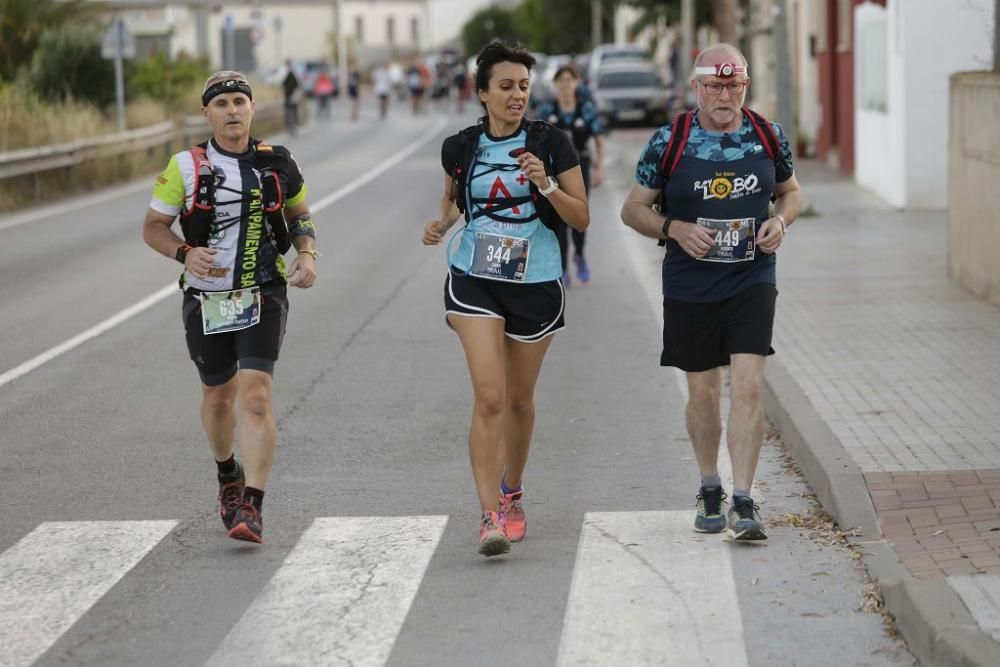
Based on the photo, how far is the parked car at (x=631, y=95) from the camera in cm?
5241

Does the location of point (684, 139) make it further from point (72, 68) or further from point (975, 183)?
point (72, 68)

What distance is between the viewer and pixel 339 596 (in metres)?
6.50

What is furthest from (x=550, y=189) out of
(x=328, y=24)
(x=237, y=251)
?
(x=328, y=24)

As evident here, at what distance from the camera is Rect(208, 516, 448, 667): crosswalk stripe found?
584cm

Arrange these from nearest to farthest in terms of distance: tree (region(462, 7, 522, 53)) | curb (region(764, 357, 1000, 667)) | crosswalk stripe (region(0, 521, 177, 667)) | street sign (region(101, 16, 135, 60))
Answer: curb (region(764, 357, 1000, 667)) → crosswalk stripe (region(0, 521, 177, 667)) → street sign (region(101, 16, 135, 60)) → tree (region(462, 7, 522, 53))


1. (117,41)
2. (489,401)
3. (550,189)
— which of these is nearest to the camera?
(550,189)

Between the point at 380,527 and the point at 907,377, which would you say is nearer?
the point at 380,527

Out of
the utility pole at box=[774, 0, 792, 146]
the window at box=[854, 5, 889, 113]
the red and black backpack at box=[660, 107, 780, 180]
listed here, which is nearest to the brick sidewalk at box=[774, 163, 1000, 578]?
the red and black backpack at box=[660, 107, 780, 180]

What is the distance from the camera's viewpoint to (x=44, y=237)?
21.7m

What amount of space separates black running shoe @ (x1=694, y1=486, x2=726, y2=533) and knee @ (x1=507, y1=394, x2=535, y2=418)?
73 centimetres

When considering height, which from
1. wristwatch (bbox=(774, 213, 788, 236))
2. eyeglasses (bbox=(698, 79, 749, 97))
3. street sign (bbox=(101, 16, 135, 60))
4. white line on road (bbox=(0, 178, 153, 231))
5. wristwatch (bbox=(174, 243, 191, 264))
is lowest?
white line on road (bbox=(0, 178, 153, 231))

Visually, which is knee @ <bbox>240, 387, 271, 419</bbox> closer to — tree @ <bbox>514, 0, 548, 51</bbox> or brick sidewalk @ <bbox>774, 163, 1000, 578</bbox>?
brick sidewalk @ <bbox>774, 163, 1000, 578</bbox>

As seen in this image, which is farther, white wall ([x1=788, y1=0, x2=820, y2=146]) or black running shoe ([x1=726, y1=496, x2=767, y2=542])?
white wall ([x1=788, y1=0, x2=820, y2=146])

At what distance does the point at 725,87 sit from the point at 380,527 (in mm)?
2178
